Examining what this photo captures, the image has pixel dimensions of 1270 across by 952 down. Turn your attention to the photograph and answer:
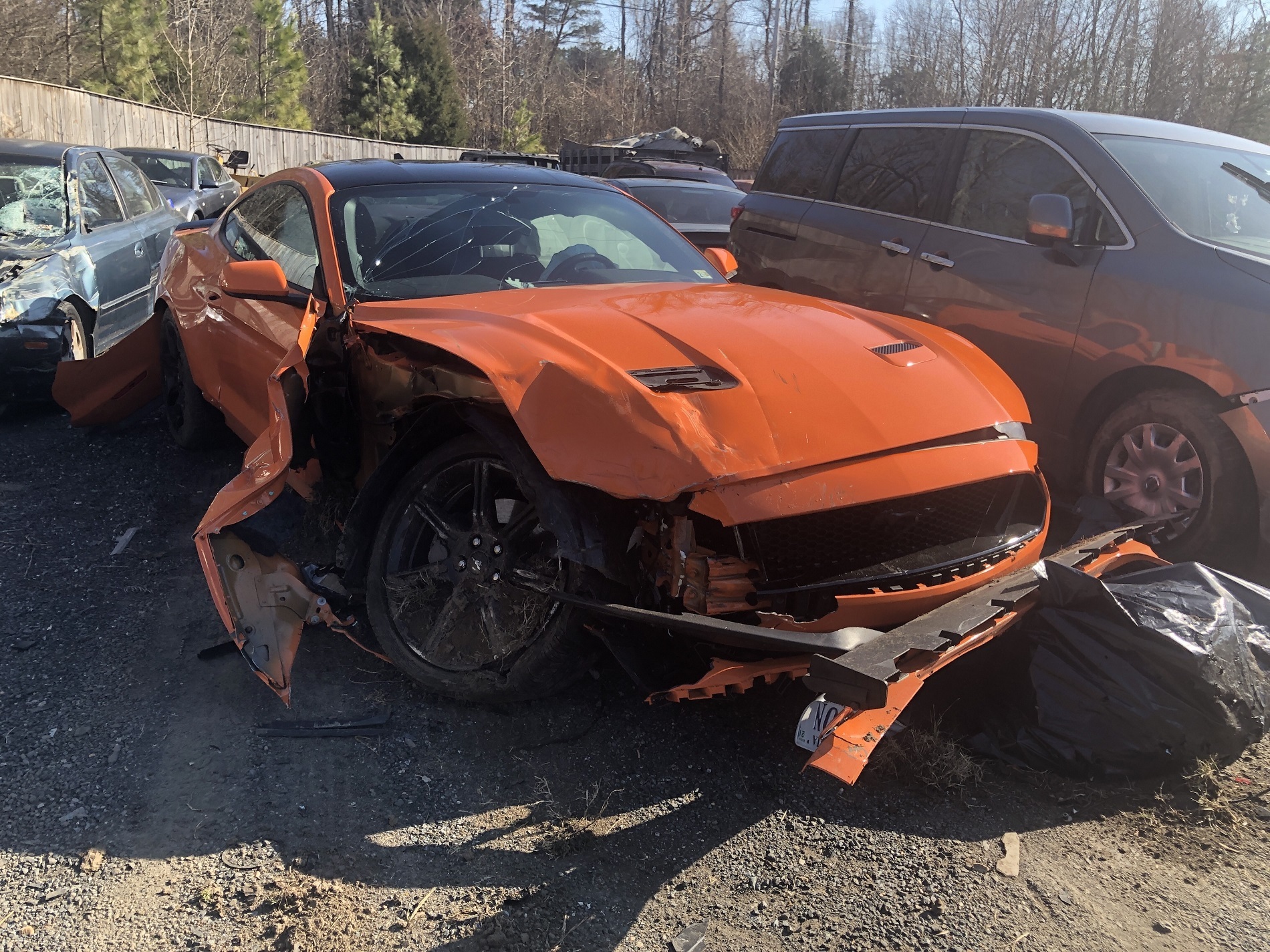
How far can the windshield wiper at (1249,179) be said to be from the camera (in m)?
4.57

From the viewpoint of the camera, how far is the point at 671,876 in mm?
2408

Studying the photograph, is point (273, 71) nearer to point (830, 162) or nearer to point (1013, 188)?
point (830, 162)

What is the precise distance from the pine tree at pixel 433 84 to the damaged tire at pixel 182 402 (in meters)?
33.7

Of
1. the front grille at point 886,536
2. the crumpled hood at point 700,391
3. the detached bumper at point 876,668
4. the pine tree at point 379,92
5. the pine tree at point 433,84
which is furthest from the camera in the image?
the pine tree at point 433,84

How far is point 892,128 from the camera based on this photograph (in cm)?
575

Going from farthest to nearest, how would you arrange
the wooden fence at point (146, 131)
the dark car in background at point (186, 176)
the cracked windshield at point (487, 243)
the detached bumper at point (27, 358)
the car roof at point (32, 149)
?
1. the wooden fence at point (146, 131)
2. the dark car in background at point (186, 176)
3. the car roof at point (32, 149)
4. the detached bumper at point (27, 358)
5. the cracked windshield at point (487, 243)

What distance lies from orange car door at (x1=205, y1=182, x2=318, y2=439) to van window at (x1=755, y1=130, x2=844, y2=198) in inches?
135

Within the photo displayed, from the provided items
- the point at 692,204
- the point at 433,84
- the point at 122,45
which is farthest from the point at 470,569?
the point at 433,84

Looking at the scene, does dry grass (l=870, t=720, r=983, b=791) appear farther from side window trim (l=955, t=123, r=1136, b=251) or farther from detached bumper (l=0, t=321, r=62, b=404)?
detached bumper (l=0, t=321, r=62, b=404)

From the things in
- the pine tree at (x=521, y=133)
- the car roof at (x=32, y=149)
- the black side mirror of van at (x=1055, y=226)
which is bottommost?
the black side mirror of van at (x=1055, y=226)

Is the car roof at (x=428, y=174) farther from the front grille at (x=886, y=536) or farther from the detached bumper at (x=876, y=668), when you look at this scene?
the detached bumper at (x=876, y=668)

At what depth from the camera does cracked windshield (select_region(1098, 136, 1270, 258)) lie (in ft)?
14.1

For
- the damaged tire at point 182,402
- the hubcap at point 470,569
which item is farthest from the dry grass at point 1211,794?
A: the damaged tire at point 182,402

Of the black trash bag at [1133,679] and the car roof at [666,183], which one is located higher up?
the car roof at [666,183]
